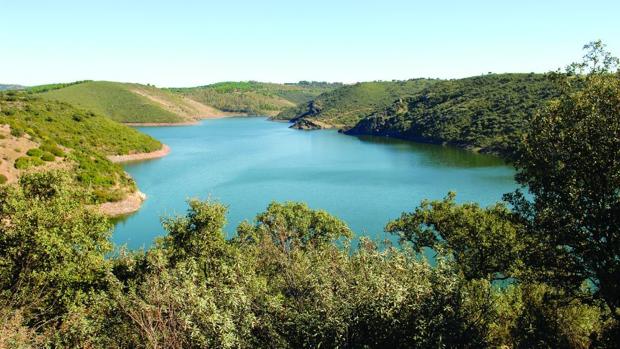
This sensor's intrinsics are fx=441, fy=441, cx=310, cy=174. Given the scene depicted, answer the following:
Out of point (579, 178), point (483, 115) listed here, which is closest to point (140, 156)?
point (483, 115)

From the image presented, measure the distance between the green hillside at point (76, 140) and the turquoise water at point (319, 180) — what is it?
747 centimetres

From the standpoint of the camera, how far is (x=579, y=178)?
1532cm

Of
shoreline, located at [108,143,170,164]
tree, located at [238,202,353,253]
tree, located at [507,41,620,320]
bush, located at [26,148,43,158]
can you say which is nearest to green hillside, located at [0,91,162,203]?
bush, located at [26,148,43,158]

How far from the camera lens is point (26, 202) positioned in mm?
20297

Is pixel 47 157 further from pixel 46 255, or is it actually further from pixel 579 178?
pixel 579 178

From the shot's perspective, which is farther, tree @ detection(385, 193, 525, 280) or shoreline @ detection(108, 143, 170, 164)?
shoreline @ detection(108, 143, 170, 164)

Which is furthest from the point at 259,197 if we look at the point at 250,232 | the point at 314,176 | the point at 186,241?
the point at 186,241

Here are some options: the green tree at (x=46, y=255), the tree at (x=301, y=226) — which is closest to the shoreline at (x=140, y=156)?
the tree at (x=301, y=226)

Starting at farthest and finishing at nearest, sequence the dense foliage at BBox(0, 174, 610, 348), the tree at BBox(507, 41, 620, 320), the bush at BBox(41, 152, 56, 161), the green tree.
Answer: the bush at BBox(41, 152, 56, 161) → the green tree → the tree at BBox(507, 41, 620, 320) → the dense foliage at BBox(0, 174, 610, 348)

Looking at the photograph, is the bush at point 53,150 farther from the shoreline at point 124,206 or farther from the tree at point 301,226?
the tree at point 301,226

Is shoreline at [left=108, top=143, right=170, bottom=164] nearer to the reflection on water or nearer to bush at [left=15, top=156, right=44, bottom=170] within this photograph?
bush at [left=15, top=156, right=44, bottom=170]

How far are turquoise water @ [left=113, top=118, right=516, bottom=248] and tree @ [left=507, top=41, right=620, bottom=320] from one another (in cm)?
2869

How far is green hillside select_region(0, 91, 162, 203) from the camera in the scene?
74688mm

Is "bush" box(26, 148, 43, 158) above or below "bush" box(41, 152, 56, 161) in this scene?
above
